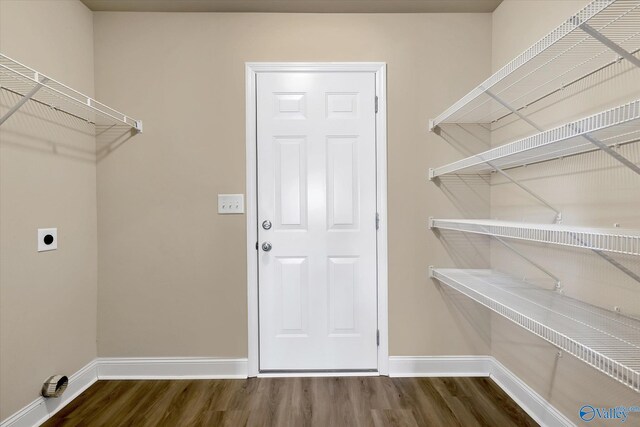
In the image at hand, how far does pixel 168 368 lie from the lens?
7.11 feet

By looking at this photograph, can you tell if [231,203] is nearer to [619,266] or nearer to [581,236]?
[581,236]

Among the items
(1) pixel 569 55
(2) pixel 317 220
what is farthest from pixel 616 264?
(2) pixel 317 220

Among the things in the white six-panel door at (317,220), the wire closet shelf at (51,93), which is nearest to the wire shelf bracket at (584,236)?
the white six-panel door at (317,220)

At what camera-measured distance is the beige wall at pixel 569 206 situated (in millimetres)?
1272

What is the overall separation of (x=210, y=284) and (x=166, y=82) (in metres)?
1.38

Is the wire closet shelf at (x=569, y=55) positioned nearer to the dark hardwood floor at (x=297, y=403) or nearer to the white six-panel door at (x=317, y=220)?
the white six-panel door at (x=317, y=220)

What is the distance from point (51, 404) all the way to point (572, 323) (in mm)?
2550

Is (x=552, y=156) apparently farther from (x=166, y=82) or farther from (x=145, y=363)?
(x=145, y=363)

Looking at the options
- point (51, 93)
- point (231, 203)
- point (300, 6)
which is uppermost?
point (300, 6)

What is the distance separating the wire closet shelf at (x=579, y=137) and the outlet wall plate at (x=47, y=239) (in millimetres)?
2267

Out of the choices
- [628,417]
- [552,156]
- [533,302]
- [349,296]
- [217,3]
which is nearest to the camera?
[628,417]

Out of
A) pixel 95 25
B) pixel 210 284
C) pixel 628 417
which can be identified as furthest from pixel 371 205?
pixel 95 25

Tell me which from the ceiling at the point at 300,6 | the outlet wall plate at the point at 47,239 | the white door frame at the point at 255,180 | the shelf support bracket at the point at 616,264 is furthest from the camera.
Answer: the white door frame at the point at 255,180

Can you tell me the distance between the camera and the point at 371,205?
2213 mm
